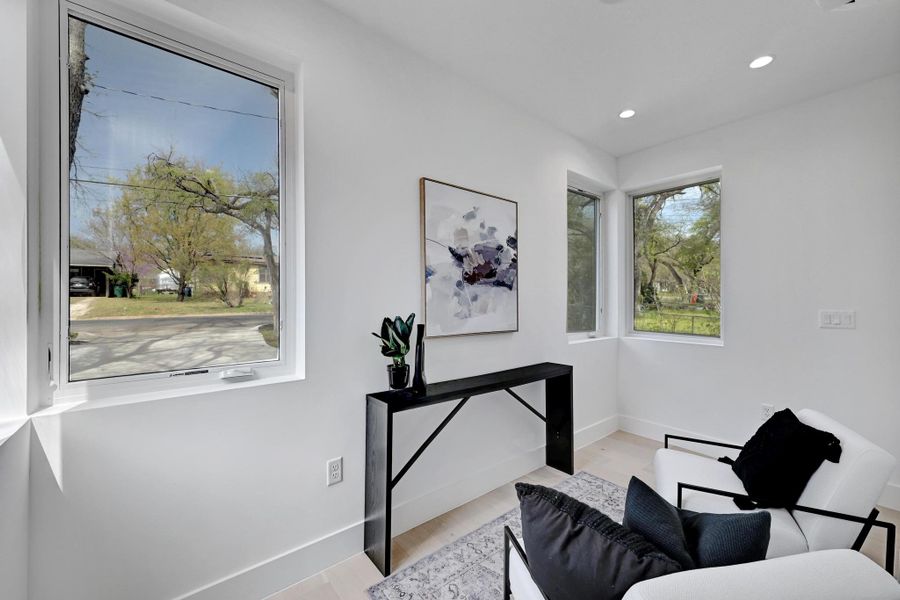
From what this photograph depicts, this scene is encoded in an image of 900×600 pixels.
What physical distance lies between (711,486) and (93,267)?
2782 millimetres

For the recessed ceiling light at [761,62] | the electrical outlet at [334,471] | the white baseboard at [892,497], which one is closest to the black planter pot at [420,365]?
the electrical outlet at [334,471]

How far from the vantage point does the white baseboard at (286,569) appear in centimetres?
153

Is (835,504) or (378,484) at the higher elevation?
(835,504)

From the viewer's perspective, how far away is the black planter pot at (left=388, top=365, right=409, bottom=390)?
1.94 metres

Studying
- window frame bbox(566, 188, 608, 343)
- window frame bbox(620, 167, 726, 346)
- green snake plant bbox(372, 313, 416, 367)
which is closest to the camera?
green snake plant bbox(372, 313, 416, 367)

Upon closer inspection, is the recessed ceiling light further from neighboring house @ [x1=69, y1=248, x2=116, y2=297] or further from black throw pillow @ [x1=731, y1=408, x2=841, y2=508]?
neighboring house @ [x1=69, y1=248, x2=116, y2=297]

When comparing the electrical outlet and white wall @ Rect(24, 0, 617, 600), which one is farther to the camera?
the electrical outlet

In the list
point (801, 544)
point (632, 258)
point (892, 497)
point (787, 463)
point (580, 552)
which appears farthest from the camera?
point (632, 258)

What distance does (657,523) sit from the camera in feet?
3.18

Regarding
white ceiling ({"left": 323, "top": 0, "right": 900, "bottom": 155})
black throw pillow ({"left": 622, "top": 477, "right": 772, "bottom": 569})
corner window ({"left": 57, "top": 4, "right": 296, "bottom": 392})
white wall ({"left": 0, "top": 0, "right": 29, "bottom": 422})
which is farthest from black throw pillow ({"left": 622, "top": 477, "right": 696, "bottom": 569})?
white ceiling ({"left": 323, "top": 0, "right": 900, "bottom": 155})

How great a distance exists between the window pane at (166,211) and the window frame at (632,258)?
320 centimetres

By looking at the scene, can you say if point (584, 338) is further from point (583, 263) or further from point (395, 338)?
point (395, 338)

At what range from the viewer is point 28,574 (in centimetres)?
120

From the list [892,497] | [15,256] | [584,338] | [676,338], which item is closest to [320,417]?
[15,256]
